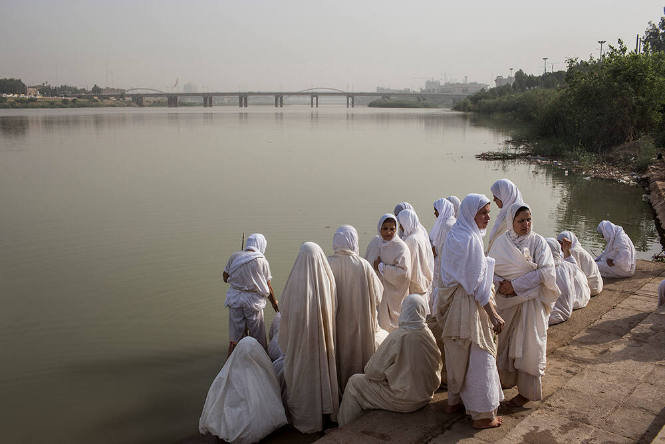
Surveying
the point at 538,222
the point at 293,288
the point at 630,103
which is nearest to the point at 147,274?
the point at 293,288

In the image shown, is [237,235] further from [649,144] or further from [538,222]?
[649,144]

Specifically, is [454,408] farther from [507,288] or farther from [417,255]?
[417,255]

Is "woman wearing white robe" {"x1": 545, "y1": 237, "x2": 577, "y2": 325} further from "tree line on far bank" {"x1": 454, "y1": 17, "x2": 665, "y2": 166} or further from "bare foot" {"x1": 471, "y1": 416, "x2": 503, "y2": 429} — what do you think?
"tree line on far bank" {"x1": 454, "y1": 17, "x2": 665, "y2": 166}

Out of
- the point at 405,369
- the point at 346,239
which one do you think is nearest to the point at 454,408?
the point at 405,369

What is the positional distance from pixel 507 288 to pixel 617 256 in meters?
3.31

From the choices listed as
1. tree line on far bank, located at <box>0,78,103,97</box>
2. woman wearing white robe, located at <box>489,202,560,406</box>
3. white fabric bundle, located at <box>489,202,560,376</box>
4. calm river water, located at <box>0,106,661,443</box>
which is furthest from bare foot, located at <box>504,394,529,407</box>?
tree line on far bank, located at <box>0,78,103,97</box>

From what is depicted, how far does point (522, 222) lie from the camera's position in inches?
134

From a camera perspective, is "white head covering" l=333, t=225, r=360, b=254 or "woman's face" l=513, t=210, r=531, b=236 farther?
"white head covering" l=333, t=225, r=360, b=254

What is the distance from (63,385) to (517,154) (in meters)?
19.9

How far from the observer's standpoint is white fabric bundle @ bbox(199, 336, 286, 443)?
3.51m

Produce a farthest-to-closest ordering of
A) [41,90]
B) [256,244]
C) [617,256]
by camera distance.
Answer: [41,90] < [617,256] < [256,244]

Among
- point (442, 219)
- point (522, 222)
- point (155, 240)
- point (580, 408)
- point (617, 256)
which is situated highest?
point (522, 222)

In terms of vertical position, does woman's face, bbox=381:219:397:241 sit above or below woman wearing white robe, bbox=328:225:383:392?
above

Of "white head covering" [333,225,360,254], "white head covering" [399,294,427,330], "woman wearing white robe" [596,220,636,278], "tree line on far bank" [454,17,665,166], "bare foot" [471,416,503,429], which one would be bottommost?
"bare foot" [471,416,503,429]
